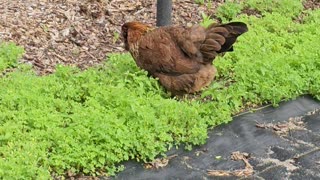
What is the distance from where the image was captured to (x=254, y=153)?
562 cm

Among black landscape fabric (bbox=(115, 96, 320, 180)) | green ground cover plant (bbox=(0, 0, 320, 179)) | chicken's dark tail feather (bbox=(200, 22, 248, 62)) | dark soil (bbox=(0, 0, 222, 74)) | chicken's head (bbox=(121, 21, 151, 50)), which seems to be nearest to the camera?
green ground cover plant (bbox=(0, 0, 320, 179))

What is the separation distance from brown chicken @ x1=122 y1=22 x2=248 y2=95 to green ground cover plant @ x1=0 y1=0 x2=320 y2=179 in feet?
0.50

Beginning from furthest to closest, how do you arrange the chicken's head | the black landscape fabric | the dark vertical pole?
1. the dark vertical pole
2. the chicken's head
3. the black landscape fabric

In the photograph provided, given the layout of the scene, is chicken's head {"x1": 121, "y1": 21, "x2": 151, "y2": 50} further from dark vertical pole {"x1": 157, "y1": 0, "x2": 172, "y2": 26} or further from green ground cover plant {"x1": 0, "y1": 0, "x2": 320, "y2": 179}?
dark vertical pole {"x1": 157, "y1": 0, "x2": 172, "y2": 26}

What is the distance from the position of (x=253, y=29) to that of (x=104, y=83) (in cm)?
262

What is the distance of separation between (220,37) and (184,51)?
38 cm

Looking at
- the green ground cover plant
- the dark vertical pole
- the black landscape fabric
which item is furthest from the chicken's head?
the black landscape fabric

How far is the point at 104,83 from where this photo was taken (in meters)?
6.32

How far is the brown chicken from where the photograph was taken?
6246 mm

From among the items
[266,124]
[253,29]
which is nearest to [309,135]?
[266,124]

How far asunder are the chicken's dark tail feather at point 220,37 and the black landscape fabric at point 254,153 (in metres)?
0.71

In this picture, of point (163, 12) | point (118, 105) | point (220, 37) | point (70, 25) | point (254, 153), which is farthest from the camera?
point (70, 25)

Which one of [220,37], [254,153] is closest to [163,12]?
[220,37]

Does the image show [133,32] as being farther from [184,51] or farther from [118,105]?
[118,105]
